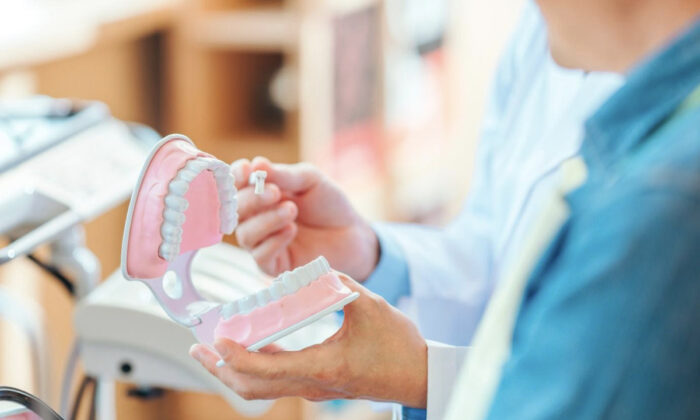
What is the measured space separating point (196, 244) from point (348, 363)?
0.15 metres

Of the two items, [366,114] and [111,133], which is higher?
[111,133]

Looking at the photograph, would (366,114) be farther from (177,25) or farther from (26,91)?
(26,91)

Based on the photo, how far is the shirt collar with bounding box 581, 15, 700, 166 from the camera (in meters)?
0.50

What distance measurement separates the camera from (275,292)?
654 millimetres

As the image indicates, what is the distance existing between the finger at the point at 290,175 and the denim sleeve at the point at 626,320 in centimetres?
44

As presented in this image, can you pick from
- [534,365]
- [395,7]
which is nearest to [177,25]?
[395,7]

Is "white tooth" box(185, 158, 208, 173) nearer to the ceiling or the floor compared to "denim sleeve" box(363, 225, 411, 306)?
nearer to the ceiling

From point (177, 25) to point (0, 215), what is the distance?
55.6 inches

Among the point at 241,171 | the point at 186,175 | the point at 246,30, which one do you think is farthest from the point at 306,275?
the point at 246,30

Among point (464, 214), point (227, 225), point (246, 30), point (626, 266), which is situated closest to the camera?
point (626, 266)

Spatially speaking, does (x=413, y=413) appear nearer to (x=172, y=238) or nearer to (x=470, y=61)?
(x=172, y=238)

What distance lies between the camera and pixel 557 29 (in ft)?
2.05

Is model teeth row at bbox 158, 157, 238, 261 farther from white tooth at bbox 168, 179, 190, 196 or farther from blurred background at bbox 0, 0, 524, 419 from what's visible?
blurred background at bbox 0, 0, 524, 419

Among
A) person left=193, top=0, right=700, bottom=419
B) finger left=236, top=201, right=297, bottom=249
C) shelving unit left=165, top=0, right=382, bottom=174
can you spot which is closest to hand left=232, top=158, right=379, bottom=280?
finger left=236, top=201, right=297, bottom=249
